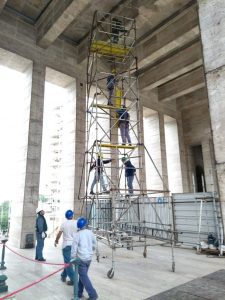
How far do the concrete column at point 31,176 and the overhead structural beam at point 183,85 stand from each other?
39.1 feet

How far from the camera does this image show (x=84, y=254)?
5273 millimetres

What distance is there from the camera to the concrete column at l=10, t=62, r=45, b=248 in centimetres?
1273

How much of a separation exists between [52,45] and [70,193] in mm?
9878

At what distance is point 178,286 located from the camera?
244 inches

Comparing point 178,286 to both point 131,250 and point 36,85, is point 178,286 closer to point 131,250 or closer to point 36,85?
point 131,250

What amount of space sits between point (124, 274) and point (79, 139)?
1002cm

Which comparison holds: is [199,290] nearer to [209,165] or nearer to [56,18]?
[56,18]

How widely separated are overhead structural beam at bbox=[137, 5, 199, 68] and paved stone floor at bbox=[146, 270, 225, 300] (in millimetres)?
13479

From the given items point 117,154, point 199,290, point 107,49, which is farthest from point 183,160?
point 199,290

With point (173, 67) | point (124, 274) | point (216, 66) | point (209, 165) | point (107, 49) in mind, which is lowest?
point (124, 274)

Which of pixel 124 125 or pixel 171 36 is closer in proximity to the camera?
pixel 124 125

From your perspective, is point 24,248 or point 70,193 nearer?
point 24,248

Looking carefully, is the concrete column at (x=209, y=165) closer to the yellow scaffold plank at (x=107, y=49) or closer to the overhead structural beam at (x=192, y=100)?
the overhead structural beam at (x=192, y=100)

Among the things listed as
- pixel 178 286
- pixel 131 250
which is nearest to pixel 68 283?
pixel 178 286
